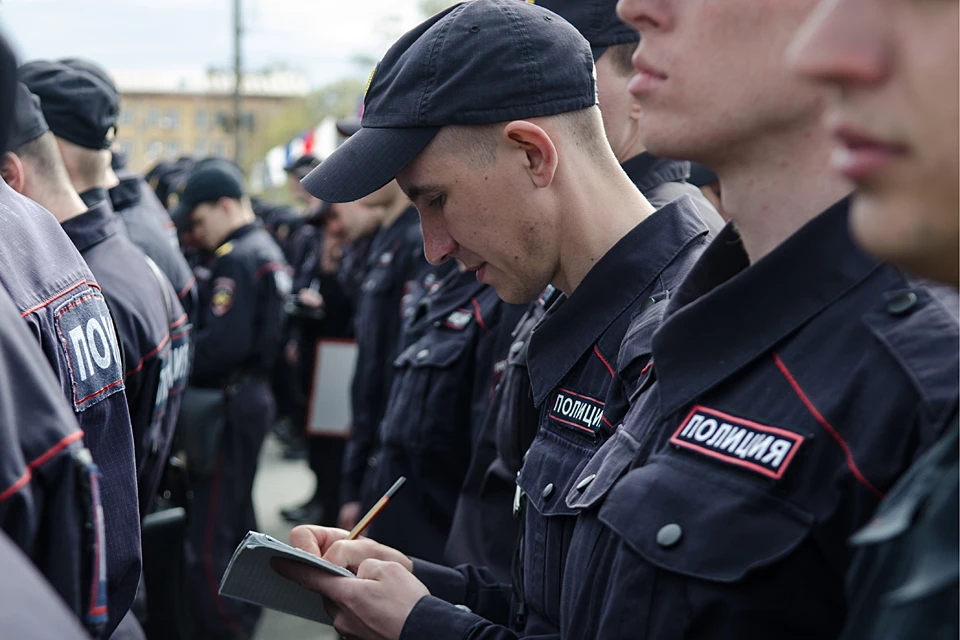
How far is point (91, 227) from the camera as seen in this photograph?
3.00 m

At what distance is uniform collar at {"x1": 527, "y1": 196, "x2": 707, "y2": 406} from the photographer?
1.88 m

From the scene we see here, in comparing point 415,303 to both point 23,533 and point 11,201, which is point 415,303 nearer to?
point 11,201

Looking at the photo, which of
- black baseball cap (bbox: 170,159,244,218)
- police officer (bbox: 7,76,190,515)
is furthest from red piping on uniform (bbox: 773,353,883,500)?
black baseball cap (bbox: 170,159,244,218)

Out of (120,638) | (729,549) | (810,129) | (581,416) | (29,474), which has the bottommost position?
(120,638)

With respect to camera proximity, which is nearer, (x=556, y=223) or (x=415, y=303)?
(x=556, y=223)

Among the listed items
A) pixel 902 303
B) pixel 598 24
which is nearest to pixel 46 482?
Result: pixel 902 303

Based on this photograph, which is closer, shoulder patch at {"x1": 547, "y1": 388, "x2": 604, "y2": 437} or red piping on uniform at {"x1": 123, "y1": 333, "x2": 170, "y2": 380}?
Answer: shoulder patch at {"x1": 547, "y1": 388, "x2": 604, "y2": 437}

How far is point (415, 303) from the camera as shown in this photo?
12.5 ft

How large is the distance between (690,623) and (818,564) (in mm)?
166

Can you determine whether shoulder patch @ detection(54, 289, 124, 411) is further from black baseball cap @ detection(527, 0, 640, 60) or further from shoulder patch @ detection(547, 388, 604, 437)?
black baseball cap @ detection(527, 0, 640, 60)

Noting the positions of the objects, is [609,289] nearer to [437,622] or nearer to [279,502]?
[437,622]

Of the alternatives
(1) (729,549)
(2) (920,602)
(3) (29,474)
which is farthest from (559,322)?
(2) (920,602)

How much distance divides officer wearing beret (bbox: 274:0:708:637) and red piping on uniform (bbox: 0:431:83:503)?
2.00 ft

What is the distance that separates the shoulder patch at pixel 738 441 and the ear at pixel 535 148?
2.45 ft
